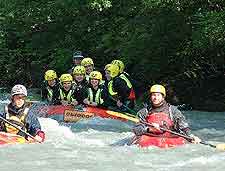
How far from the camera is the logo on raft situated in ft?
46.5

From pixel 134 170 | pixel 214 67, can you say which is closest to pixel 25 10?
pixel 214 67

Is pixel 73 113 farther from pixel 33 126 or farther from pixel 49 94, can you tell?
pixel 33 126

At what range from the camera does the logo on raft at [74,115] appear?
46.5 feet

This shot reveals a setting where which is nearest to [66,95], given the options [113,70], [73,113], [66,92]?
[66,92]

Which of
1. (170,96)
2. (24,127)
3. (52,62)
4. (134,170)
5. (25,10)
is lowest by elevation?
(134,170)

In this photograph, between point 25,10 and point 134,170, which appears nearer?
point 134,170

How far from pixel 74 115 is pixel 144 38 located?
2.93m

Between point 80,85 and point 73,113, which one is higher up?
point 80,85

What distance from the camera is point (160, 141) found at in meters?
9.93

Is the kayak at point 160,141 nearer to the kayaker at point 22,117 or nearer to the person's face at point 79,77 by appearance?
the kayaker at point 22,117

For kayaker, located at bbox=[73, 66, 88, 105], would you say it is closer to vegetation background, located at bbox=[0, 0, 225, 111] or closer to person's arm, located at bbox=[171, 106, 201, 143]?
vegetation background, located at bbox=[0, 0, 225, 111]

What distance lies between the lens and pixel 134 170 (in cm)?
847

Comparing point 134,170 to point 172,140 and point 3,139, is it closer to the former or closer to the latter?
point 172,140

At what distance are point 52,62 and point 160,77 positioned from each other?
4.43m
